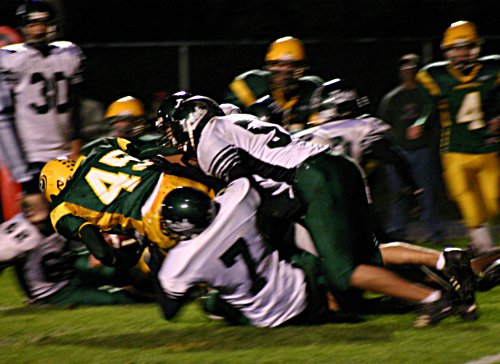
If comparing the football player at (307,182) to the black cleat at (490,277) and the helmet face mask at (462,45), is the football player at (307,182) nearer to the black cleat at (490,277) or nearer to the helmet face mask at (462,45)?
the black cleat at (490,277)

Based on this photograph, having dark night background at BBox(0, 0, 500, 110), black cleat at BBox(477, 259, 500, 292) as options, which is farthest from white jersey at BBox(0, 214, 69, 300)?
dark night background at BBox(0, 0, 500, 110)

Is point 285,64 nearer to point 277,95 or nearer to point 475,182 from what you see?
point 277,95

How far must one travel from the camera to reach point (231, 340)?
6.02 m

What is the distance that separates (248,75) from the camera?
8.73 m

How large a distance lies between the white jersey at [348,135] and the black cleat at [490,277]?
3.28 ft

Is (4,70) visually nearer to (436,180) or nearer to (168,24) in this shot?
(436,180)

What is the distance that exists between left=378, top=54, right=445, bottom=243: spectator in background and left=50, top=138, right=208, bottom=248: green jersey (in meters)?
3.79

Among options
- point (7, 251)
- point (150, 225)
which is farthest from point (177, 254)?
point (7, 251)

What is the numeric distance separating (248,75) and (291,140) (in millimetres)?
2415

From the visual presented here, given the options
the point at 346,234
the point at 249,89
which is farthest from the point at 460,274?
the point at 249,89

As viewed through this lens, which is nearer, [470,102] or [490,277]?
[490,277]

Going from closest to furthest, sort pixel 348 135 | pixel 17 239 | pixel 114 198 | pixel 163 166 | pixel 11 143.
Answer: pixel 114 198 < pixel 163 166 < pixel 348 135 < pixel 17 239 < pixel 11 143

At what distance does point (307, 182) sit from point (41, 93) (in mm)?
2205

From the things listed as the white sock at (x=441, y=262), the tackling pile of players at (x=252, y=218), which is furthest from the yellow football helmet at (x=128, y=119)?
the white sock at (x=441, y=262)
